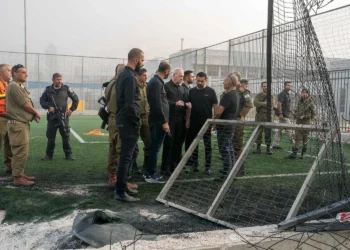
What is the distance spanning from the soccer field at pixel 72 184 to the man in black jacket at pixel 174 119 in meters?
0.51

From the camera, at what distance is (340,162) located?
12.0 ft

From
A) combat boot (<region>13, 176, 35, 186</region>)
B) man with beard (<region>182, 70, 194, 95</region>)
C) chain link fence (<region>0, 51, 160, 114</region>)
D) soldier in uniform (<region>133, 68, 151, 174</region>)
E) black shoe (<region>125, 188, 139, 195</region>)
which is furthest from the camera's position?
chain link fence (<region>0, 51, 160, 114</region>)

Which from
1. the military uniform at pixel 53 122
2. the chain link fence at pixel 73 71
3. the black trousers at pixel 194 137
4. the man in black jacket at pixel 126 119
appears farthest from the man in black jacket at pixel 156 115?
the chain link fence at pixel 73 71

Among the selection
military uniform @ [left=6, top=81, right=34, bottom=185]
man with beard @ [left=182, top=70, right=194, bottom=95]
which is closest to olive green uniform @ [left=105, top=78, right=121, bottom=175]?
military uniform @ [left=6, top=81, right=34, bottom=185]

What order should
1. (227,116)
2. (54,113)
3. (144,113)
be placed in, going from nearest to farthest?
1. (227,116)
2. (144,113)
3. (54,113)

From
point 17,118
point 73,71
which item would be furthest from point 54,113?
point 73,71

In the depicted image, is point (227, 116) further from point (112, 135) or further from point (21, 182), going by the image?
point (21, 182)

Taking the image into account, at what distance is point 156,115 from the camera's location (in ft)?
19.6

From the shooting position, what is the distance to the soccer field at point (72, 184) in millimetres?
4516

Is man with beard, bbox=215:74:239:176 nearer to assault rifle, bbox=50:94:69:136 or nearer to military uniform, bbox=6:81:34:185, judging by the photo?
military uniform, bbox=6:81:34:185

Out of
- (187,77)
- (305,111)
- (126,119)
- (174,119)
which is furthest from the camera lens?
(187,77)

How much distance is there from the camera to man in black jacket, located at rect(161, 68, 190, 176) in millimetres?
6672

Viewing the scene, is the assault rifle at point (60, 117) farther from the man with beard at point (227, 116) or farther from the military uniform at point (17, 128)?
the man with beard at point (227, 116)

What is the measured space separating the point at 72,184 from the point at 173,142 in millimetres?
1995
